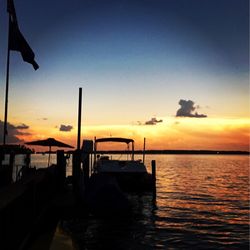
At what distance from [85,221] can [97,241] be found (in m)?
3.10

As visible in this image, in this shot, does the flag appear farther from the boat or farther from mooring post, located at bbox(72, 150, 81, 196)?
the boat

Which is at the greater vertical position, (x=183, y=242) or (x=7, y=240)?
(x=7, y=240)

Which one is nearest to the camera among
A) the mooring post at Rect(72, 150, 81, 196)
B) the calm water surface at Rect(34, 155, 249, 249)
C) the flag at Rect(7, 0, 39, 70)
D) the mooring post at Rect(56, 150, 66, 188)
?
the calm water surface at Rect(34, 155, 249, 249)

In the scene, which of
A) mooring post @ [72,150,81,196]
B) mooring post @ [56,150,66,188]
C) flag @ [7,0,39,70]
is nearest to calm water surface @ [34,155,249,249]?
mooring post @ [72,150,81,196]

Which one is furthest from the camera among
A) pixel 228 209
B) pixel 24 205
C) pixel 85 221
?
pixel 228 209

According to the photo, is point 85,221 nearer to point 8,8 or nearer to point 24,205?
point 24,205

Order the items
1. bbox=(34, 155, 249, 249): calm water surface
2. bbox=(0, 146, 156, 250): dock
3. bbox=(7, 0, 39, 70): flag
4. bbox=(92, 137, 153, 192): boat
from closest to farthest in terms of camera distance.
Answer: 1. bbox=(0, 146, 156, 250): dock
2. bbox=(34, 155, 249, 249): calm water surface
3. bbox=(7, 0, 39, 70): flag
4. bbox=(92, 137, 153, 192): boat

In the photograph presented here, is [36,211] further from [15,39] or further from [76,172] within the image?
[15,39]

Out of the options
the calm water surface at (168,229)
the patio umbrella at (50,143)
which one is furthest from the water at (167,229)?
the patio umbrella at (50,143)

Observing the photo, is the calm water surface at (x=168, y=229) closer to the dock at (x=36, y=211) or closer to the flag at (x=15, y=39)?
the dock at (x=36, y=211)

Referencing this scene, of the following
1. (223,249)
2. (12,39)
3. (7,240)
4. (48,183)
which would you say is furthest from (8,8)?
(223,249)

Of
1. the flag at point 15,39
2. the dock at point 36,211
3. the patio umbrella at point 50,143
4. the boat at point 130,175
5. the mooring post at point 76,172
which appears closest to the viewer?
the dock at point 36,211

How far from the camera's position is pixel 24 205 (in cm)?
997

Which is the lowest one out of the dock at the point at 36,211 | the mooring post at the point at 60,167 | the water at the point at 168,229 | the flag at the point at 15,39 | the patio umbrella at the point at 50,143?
the water at the point at 168,229
